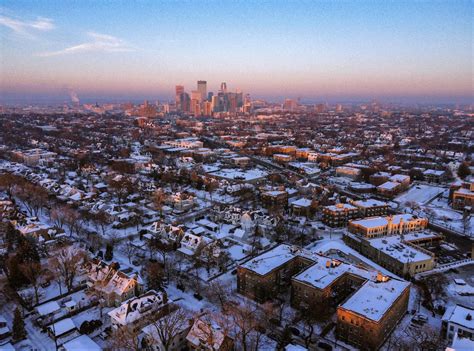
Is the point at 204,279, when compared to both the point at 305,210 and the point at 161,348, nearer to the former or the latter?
the point at 161,348

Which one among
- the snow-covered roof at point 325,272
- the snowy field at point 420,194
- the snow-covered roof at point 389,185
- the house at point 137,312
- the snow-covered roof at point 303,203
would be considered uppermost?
the snow-covered roof at point 325,272

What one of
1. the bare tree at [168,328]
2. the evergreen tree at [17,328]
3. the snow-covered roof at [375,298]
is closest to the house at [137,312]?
the bare tree at [168,328]

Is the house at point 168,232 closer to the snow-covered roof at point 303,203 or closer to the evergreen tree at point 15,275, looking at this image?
the evergreen tree at point 15,275

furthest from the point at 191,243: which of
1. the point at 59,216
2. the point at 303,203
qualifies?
the point at 303,203

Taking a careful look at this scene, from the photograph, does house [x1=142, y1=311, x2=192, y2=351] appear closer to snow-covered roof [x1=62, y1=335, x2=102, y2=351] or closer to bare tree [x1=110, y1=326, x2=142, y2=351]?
bare tree [x1=110, y1=326, x2=142, y2=351]

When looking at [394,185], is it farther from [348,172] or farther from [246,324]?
[246,324]
